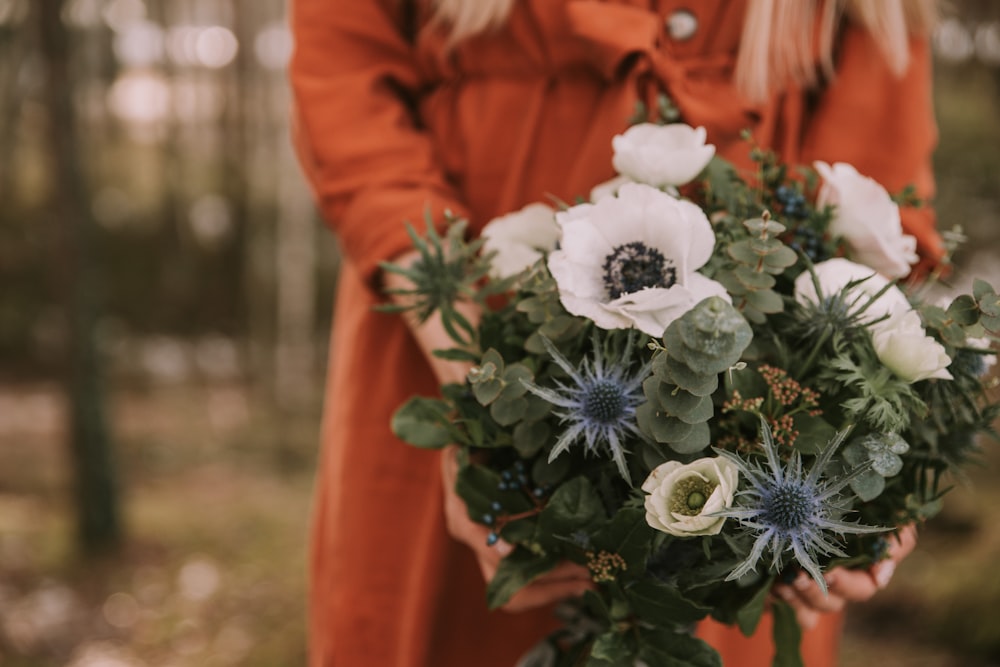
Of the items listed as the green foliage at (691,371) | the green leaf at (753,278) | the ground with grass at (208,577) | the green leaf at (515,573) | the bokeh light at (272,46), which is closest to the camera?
the green foliage at (691,371)

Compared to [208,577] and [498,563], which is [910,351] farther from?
[208,577]

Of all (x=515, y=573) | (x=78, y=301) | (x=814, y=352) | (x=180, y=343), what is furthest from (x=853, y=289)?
(x=180, y=343)

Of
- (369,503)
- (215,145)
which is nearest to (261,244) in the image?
(215,145)

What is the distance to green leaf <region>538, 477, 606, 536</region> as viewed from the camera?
75 cm

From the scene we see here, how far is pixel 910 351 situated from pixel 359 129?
27.6 inches

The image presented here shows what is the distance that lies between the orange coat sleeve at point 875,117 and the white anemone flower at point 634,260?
0.48 meters

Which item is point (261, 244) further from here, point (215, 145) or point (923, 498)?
point (923, 498)

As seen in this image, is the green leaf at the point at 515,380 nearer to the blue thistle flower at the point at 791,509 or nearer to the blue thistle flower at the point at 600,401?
the blue thistle flower at the point at 600,401

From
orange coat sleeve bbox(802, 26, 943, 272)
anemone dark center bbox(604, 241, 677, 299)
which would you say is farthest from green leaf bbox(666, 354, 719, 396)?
orange coat sleeve bbox(802, 26, 943, 272)

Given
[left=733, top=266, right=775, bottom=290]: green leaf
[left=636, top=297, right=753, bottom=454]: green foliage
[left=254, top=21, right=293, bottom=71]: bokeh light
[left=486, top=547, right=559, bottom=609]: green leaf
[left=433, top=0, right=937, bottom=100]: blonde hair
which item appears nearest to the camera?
[left=636, top=297, right=753, bottom=454]: green foliage

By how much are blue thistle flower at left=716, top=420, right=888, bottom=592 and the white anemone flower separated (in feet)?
0.40

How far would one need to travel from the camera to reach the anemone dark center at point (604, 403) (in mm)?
690

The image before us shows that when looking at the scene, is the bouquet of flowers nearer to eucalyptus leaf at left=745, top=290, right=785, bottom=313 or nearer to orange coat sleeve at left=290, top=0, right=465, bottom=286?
eucalyptus leaf at left=745, top=290, right=785, bottom=313

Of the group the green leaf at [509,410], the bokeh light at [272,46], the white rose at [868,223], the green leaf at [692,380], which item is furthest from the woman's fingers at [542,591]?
the bokeh light at [272,46]
